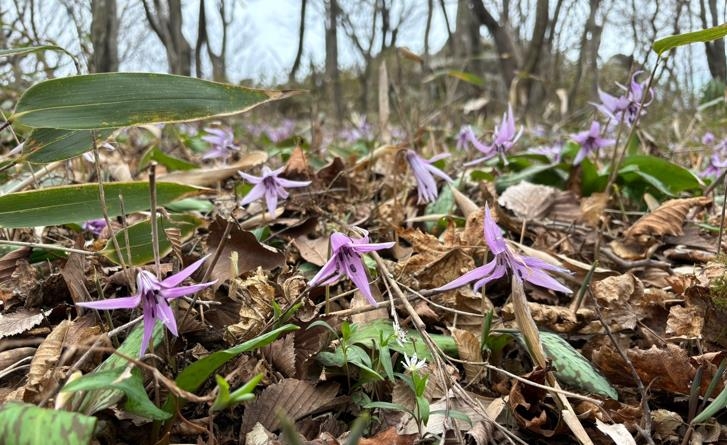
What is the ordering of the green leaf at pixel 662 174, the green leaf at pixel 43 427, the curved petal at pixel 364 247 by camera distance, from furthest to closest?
the green leaf at pixel 662 174, the curved petal at pixel 364 247, the green leaf at pixel 43 427

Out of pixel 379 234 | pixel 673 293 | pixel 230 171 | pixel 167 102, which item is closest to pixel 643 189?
pixel 673 293

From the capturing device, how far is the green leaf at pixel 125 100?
102 centimetres

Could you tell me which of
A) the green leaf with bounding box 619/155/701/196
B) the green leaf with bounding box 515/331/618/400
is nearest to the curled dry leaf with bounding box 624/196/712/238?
the green leaf with bounding box 619/155/701/196

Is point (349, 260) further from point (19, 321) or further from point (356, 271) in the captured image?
point (19, 321)

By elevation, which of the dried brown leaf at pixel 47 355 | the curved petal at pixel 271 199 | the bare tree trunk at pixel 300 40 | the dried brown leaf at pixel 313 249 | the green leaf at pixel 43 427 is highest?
the bare tree trunk at pixel 300 40

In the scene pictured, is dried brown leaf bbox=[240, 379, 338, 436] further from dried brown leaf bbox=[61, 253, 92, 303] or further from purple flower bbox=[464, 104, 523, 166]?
purple flower bbox=[464, 104, 523, 166]

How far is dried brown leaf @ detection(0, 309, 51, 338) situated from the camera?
3.58 feet

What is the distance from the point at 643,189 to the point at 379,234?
105cm

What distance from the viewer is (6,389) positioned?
97 centimetres

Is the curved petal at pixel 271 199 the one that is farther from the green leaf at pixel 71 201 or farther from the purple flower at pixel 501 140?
the purple flower at pixel 501 140

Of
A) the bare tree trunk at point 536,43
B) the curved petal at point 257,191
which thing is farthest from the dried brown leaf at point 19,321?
the bare tree trunk at point 536,43

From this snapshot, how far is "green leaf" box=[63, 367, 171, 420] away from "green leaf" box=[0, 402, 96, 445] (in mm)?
52

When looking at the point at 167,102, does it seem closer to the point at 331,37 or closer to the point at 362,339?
the point at 362,339

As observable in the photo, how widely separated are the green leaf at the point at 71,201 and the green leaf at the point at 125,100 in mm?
171
